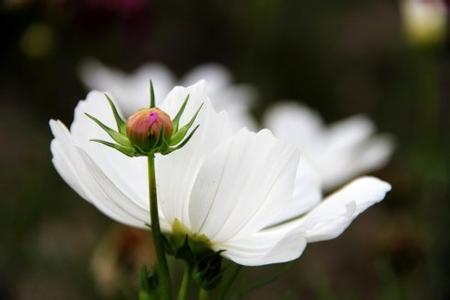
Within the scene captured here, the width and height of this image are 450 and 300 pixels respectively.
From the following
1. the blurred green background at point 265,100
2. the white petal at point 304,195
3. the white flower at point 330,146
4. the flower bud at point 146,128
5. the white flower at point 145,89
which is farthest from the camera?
the white flower at point 145,89

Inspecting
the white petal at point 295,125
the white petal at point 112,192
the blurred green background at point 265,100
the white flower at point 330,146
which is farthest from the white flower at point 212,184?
the white petal at point 295,125

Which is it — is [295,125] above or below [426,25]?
below

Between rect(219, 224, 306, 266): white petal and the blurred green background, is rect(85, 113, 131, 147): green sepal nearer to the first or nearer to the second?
rect(219, 224, 306, 266): white petal

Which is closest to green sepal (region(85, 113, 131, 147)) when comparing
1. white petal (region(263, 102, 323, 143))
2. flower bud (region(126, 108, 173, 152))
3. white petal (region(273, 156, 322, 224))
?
flower bud (region(126, 108, 173, 152))

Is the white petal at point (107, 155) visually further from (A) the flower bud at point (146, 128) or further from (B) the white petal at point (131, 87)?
(B) the white petal at point (131, 87)

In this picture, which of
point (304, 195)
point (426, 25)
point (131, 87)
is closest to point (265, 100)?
point (131, 87)

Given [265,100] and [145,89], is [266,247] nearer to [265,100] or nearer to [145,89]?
[145,89]

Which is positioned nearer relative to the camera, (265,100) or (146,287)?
(146,287)
